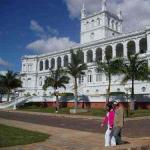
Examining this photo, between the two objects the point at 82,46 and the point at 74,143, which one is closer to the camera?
the point at 74,143

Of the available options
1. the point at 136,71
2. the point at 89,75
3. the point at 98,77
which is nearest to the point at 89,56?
the point at 89,75

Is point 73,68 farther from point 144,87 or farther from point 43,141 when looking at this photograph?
point 43,141

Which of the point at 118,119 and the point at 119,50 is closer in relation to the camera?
the point at 118,119

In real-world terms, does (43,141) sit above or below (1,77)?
below

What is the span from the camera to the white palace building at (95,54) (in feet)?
222

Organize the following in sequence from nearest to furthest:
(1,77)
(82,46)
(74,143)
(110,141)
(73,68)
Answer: (110,141), (74,143), (73,68), (1,77), (82,46)

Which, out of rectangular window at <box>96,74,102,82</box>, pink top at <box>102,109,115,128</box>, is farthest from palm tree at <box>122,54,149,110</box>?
pink top at <box>102,109,115,128</box>

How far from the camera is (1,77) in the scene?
72.9 metres

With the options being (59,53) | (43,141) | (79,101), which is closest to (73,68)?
(79,101)

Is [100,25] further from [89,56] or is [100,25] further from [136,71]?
[136,71]

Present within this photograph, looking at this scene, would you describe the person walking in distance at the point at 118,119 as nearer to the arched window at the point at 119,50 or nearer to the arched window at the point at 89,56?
the arched window at the point at 119,50

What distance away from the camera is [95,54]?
8006cm

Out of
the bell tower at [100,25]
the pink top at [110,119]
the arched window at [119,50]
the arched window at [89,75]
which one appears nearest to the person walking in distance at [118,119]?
the pink top at [110,119]

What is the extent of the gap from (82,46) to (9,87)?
22.7 metres
